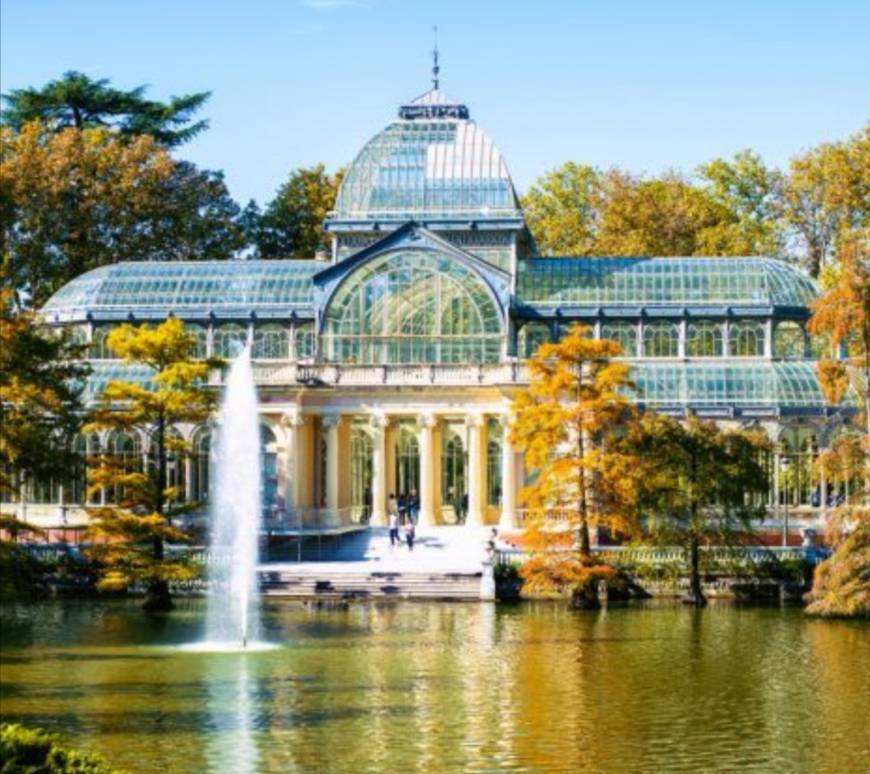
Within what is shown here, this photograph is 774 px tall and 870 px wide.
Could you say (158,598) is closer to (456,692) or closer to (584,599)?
(584,599)

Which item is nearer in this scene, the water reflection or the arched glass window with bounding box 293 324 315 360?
the water reflection

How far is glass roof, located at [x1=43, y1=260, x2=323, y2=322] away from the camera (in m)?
78.1

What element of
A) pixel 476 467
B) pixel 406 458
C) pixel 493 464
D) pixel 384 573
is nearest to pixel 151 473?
pixel 384 573

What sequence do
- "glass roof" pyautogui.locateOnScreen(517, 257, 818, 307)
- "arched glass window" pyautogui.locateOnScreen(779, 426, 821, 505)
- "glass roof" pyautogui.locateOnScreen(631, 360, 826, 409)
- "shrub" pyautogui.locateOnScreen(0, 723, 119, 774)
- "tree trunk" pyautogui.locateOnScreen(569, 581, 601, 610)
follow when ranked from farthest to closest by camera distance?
"glass roof" pyautogui.locateOnScreen(517, 257, 818, 307) < "glass roof" pyautogui.locateOnScreen(631, 360, 826, 409) < "arched glass window" pyautogui.locateOnScreen(779, 426, 821, 505) < "tree trunk" pyautogui.locateOnScreen(569, 581, 601, 610) < "shrub" pyautogui.locateOnScreen(0, 723, 119, 774)

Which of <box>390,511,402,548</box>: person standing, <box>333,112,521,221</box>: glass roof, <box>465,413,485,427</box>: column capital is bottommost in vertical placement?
<box>390,511,402,548</box>: person standing

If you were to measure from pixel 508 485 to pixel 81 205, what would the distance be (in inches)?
1172

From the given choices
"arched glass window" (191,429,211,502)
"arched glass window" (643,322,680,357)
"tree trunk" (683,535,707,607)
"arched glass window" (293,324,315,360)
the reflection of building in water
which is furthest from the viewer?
"arched glass window" (293,324,315,360)

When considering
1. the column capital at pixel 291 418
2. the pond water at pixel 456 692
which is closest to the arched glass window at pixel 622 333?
the column capital at pixel 291 418

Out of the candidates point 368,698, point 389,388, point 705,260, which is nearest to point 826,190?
point 705,260

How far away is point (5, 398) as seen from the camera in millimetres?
48750

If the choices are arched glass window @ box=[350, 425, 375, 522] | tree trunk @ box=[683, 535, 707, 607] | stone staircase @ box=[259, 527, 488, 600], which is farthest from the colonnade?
tree trunk @ box=[683, 535, 707, 607]

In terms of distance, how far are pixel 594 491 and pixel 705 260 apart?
21.2m

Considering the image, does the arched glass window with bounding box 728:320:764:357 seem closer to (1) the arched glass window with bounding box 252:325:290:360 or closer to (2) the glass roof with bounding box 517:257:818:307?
(2) the glass roof with bounding box 517:257:818:307

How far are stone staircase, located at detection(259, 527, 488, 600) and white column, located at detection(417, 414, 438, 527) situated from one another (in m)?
3.51
